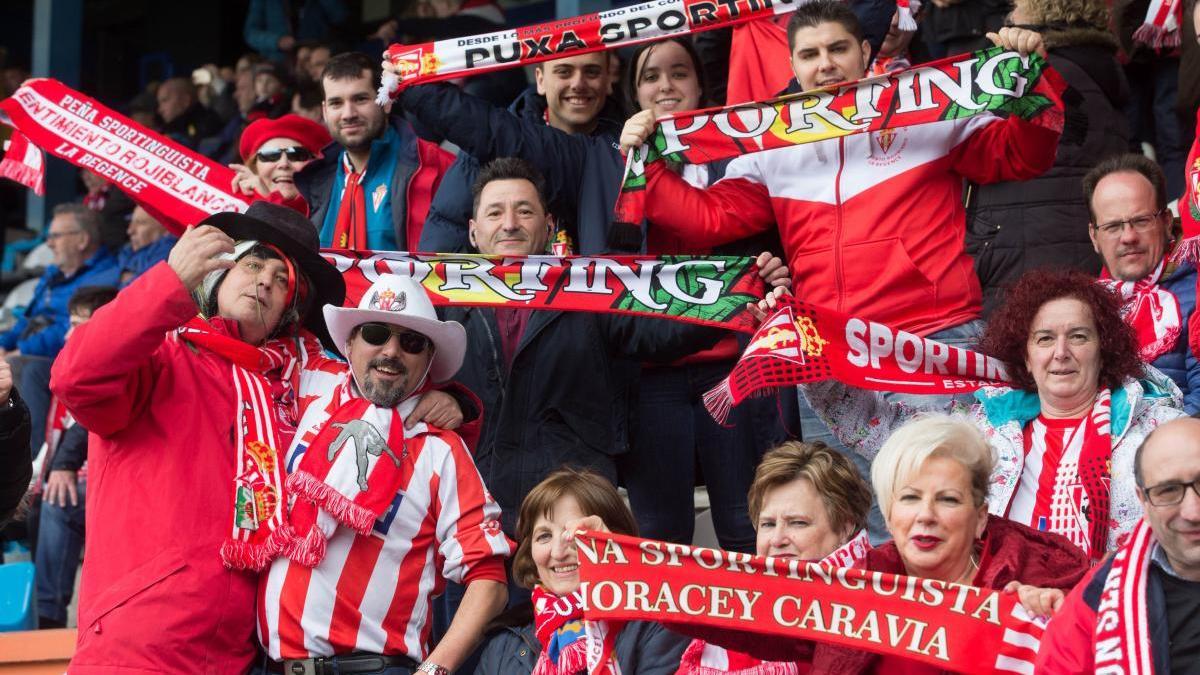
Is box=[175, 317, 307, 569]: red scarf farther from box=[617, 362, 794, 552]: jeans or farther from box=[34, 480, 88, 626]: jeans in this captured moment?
box=[34, 480, 88, 626]: jeans

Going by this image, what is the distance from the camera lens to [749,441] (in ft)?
19.7

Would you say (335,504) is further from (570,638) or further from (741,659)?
(741,659)

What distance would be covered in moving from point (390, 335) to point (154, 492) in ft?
2.75

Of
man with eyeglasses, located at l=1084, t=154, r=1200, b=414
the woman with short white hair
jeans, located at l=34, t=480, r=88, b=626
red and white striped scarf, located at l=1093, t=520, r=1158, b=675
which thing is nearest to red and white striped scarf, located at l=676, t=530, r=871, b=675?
the woman with short white hair

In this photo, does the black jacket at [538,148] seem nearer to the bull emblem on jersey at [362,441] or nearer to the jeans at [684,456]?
A: the jeans at [684,456]

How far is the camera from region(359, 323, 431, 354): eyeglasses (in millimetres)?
4898

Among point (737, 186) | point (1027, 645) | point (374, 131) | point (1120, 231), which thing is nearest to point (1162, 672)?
point (1027, 645)

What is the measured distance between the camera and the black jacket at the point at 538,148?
6.27m

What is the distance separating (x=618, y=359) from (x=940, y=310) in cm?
119

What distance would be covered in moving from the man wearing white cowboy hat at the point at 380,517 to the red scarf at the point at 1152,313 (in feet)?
7.17

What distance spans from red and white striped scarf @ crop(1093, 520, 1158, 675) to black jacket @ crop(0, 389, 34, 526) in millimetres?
2534

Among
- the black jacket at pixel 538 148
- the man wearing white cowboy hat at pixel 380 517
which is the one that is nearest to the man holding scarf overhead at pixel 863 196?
the black jacket at pixel 538 148

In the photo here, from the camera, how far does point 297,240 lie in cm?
512

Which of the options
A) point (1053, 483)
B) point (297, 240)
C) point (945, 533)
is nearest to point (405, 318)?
point (297, 240)
